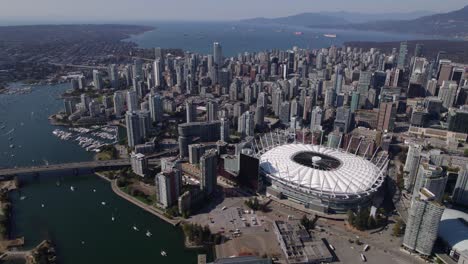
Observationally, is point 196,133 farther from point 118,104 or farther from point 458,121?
point 458,121

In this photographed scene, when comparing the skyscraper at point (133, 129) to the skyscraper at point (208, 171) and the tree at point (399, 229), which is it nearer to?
the skyscraper at point (208, 171)

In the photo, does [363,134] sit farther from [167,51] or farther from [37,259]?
[167,51]

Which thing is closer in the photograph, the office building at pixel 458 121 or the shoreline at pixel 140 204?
the shoreline at pixel 140 204

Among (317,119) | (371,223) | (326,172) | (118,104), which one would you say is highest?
(317,119)

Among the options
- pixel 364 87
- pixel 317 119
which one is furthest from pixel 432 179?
pixel 364 87

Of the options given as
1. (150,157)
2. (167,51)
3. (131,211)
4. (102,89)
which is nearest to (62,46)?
(167,51)

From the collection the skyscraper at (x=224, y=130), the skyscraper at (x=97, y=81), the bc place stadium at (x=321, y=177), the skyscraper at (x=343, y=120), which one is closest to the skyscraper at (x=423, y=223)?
the bc place stadium at (x=321, y=177)
